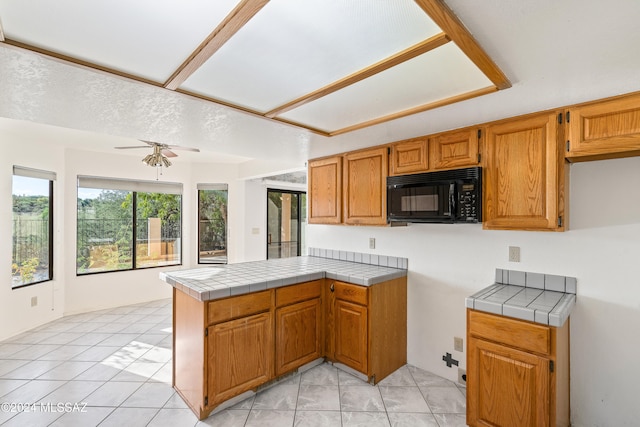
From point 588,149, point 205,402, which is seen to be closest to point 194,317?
point 205,402

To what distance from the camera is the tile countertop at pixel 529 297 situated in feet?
5.54

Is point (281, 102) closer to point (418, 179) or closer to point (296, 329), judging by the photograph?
point (418, 179)

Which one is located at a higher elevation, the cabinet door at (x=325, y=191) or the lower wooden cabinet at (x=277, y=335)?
the cabinet door at (x=325, y=191)

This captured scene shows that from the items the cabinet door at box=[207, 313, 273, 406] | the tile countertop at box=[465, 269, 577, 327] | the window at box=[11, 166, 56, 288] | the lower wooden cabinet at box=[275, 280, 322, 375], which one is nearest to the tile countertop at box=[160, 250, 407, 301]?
the lower wooden cabinet at box=[275, 280, 322, 375]

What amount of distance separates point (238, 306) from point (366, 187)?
5.18ft

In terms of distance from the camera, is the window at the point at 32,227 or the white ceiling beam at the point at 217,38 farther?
the window at the point at 32,227

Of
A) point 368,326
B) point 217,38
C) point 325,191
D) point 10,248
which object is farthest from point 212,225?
point 217,38

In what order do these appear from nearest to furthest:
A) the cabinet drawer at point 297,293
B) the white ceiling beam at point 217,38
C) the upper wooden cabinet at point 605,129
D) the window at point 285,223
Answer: the white ceiling beam at point 217,38 < the upper wooden cabinet at point 605,129 < the cabinet drawer at point 297,293 < the window at point 285,223

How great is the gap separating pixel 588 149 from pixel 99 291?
5.87 meters

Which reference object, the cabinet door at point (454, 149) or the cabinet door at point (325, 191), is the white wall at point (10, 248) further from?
the cabinet door at point (454, 149)

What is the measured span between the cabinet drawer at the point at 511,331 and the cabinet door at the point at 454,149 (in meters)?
1.08

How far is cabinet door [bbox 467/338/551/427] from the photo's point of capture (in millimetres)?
1667

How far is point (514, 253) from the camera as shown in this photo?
7.46 ft

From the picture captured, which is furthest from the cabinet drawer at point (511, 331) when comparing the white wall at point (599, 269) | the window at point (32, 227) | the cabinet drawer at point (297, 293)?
the window at point (32, 227)
